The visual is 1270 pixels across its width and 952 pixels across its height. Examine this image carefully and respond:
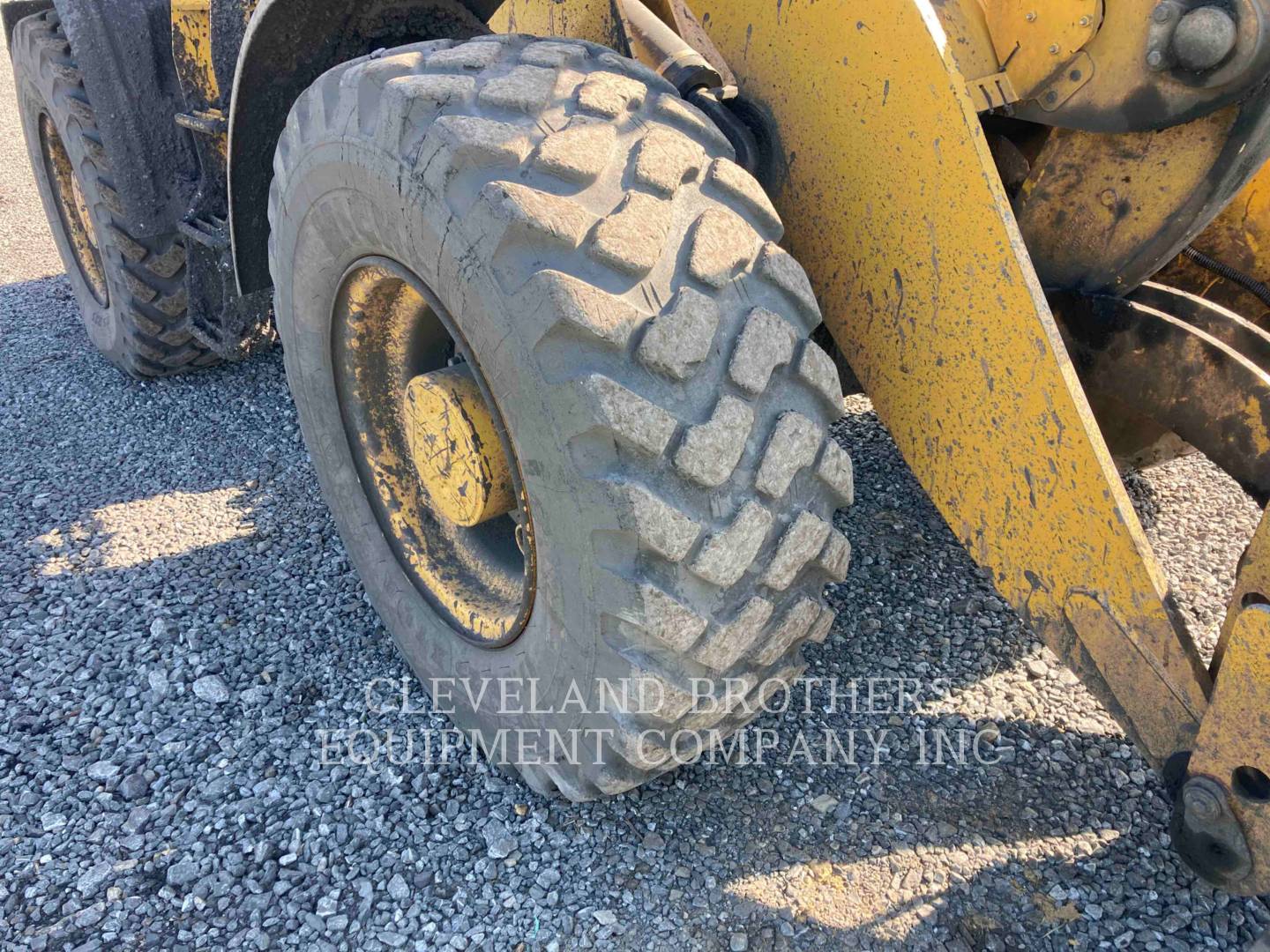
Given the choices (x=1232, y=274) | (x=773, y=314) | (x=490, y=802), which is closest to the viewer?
(x=773, y=314)

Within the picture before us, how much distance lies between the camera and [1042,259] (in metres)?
2.07

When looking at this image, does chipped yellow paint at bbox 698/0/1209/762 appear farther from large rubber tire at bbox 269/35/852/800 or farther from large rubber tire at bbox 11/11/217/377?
large rubber tire at bbox 11/11/217/377

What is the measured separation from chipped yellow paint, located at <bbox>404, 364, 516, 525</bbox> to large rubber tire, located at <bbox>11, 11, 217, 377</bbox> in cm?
201

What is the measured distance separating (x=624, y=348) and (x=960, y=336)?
60cm

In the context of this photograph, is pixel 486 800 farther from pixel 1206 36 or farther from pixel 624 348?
pixel 1206 36

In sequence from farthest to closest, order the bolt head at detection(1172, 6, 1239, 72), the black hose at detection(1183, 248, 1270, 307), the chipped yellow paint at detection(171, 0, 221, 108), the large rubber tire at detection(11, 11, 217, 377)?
the large rubber tire at detection(11, 11, 217, 377) < the chipped yellow paint at detection(171, 0, 221, 108) < the black hose at detection(1183, 248, 1270, 307) < the bolt head at detection(1172, 6, 1239, 72)

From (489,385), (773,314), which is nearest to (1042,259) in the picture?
(773,314)

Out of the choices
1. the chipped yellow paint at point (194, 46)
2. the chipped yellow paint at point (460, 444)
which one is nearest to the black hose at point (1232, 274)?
the chipped yellow paint at point (460, 444)

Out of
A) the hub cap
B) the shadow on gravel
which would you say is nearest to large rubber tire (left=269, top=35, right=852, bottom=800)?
the hub cap

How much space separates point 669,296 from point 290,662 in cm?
162

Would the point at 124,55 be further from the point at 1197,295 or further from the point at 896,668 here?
the point at 1197,295

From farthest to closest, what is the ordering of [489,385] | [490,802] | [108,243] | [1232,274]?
[108,243]
[1232,274]
[490,802]
[489,385]

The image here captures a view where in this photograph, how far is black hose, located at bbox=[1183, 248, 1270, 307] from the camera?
7.87ft

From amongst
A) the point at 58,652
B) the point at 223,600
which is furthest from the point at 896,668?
the point at 58,652
